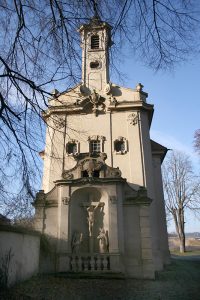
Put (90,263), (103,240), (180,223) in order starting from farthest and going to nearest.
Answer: (180,223), (103,240), (90,263)

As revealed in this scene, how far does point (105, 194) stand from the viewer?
57.0ft

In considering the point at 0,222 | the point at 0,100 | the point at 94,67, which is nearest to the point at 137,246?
the point at 0,222

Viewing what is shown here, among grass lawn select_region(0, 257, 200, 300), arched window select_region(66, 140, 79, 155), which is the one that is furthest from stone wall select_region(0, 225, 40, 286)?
arched window select_region(66, 140, 79, 155)

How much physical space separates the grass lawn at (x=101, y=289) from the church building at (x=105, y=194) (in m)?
1.53

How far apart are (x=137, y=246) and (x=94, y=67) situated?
14364mm

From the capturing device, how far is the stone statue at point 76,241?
15.8 m

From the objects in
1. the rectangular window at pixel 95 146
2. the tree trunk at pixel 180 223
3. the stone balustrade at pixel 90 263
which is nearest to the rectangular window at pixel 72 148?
the rectangular window at pixel 95 146

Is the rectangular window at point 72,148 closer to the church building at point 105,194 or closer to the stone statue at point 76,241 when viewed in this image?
the church building at point 105,194

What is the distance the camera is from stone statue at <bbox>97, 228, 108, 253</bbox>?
15.7m

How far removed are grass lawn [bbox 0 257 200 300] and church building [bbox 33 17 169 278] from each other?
1.53 meters

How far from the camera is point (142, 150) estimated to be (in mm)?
20188

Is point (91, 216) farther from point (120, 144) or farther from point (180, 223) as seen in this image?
point (180, 223)

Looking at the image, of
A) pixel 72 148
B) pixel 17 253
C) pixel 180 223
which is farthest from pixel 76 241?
pixel 180 223

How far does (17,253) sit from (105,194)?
658cm
